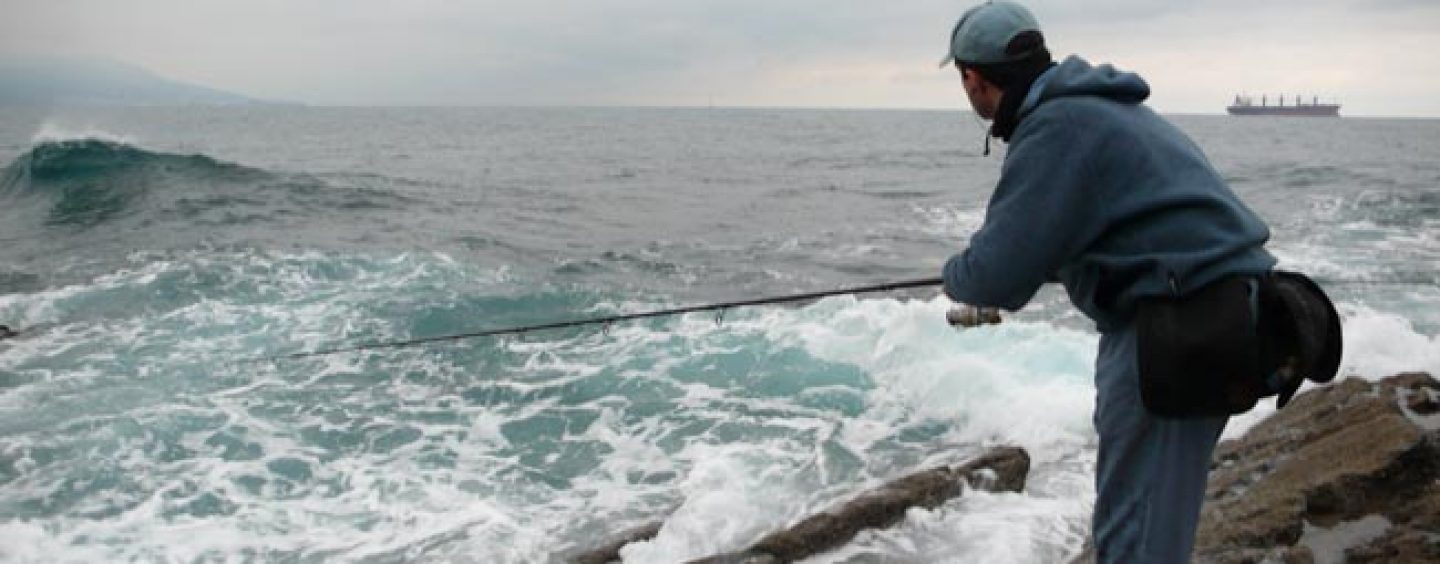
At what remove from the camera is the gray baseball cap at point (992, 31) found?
208cm

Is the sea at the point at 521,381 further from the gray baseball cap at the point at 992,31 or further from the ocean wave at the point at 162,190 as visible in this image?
the gray baseball cap at the point at 992,31

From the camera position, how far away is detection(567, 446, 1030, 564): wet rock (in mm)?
4625

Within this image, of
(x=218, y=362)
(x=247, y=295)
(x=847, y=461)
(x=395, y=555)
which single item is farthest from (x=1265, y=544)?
(x=247, y=295)

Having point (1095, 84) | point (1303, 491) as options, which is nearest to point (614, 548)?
point (1303, 491)

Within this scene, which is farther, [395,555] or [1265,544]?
[395,555]

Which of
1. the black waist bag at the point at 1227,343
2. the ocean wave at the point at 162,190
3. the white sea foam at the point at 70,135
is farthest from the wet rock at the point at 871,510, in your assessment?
the white sea foam at the point at 70,135

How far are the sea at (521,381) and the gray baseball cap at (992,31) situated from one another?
10.5 feet

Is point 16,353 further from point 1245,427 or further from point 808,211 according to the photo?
point 808,211

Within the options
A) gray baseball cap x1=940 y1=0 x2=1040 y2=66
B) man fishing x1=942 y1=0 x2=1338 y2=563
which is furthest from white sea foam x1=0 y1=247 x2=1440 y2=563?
gray baseball cap x1=940 y1=0 x2=1040 y2=66

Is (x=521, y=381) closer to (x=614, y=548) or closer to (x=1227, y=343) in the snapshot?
(x=614, y=548)

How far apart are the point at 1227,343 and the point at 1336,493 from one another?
10.0 ft

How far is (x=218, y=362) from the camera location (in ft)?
29.9

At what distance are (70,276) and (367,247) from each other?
4.05m

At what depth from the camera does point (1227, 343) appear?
1863 millimetres
